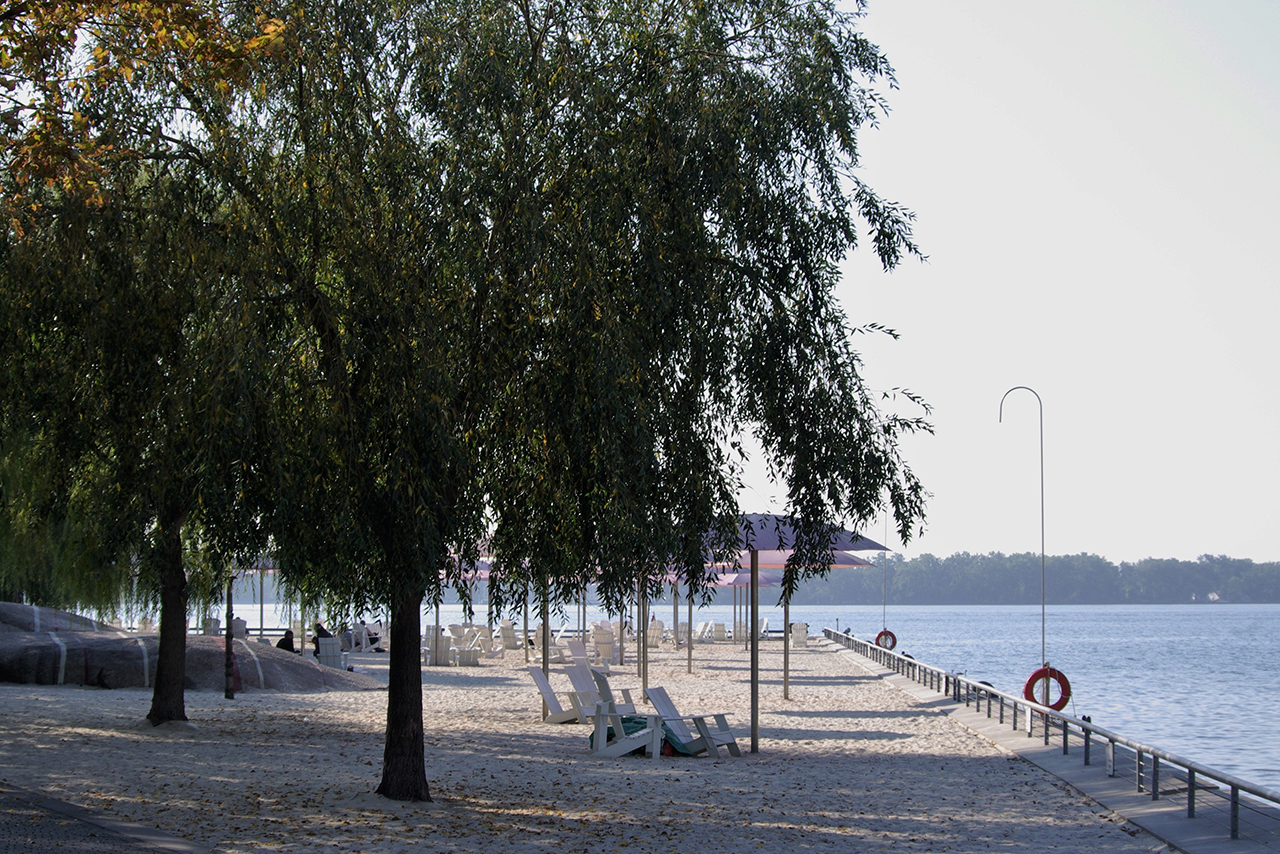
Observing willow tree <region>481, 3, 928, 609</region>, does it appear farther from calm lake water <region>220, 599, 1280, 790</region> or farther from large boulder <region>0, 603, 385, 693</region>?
large boulder <region>0, 603, 385, 693</region>

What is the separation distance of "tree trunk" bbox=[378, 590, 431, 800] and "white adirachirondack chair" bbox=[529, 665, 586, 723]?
252 inches

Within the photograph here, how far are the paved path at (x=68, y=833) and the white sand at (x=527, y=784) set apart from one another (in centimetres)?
33

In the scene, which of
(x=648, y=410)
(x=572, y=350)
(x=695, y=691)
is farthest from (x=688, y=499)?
(x=695, y=691)

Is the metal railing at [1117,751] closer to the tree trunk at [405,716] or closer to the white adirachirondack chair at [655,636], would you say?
the tree trunk at [405,716]

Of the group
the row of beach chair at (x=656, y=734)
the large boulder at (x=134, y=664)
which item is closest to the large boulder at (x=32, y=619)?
the large boulder at (x=134, y=664)

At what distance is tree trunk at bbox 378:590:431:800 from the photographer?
986 cm

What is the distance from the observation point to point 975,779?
1194cm

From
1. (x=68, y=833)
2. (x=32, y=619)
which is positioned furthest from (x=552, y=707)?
(x=32, y=619)

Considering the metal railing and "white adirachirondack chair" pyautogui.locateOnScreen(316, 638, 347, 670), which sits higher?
the metal railing

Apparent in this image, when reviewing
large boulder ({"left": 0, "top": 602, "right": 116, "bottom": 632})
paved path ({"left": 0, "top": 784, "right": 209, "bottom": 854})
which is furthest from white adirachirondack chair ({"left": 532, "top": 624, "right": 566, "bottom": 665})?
paved path ({"left": 0, "top": 784, "right": 209, "bottom": 854})

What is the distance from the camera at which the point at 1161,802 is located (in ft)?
32.2

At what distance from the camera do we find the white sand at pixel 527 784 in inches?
353

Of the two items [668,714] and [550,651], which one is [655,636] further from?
[668,714]

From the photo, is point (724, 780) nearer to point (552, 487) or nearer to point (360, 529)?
point (552, 487)
